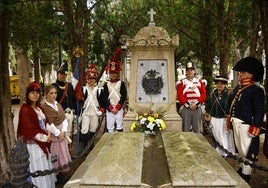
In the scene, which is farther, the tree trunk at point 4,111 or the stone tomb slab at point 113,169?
the tree trunk at point 4,111

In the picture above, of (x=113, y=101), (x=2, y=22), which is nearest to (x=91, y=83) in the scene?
(x=113, y=101)

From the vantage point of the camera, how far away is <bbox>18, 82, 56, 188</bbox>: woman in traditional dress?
5.55 m

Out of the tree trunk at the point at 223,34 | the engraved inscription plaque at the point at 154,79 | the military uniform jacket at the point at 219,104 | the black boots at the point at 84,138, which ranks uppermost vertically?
the tree trunk at the point at 223,34

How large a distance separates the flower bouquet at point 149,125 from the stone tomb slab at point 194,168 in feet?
5.97

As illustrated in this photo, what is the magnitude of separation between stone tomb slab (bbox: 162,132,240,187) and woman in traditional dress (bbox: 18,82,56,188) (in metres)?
2.08

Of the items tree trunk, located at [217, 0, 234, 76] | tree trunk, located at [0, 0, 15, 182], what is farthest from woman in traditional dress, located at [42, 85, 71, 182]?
tree trunk, located at [217, 0, 234, 76]

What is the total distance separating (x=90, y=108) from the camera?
8.59m

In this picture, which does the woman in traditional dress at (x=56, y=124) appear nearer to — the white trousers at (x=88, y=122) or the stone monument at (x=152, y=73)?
the stone monument at (x=152, y=73)

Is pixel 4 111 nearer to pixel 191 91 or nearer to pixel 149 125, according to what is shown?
pixel 149 125

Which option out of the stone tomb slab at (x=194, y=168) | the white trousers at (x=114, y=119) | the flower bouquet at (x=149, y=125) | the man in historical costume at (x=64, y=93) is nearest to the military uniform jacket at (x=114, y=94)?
the white trousers at (x=114, y=119)

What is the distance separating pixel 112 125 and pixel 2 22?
3.54 metres

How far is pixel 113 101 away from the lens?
859 cm

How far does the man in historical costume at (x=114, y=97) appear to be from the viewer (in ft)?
28.1

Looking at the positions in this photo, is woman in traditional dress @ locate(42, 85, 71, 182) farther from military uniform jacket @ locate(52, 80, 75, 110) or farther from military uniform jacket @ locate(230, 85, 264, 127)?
military uniform jacket @ locate(230, 85, 264, 127)
